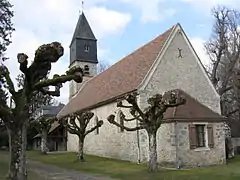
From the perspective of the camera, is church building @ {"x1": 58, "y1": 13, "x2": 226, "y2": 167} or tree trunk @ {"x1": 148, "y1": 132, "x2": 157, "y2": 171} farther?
church building @ {"x1": 58, "y1": 13, "x2": 226, "y2": 167}

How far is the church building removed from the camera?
23109 millimetres

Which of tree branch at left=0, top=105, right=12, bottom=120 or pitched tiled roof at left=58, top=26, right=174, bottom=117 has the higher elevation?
pitched tiled roof at left=58, top=26, right=174, bottom=117

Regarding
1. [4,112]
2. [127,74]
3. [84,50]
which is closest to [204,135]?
[127,74]

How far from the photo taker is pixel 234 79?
114ft

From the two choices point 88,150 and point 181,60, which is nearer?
point 181,60

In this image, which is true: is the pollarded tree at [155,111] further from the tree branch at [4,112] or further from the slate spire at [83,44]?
the slate spire at [83,44]

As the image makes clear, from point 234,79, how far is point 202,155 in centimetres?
1374

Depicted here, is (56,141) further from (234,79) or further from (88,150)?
(234,79)

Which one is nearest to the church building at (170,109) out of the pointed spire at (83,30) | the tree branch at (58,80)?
the tree branch at (58,80)

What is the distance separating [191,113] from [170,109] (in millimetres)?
1402

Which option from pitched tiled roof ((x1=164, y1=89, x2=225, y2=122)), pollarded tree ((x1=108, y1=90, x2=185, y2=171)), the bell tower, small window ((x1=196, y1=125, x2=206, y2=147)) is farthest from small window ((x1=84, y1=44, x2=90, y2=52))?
pollarded tree ((x1=108, y1=90, x2=185, y2=171))

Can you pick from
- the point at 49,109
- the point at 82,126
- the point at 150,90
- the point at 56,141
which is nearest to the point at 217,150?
the point at 150,90

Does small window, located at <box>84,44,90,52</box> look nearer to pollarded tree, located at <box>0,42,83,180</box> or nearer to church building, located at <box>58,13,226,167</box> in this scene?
church building, located at <box>58,13,226,167</box>

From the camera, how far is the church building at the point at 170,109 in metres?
23.1
